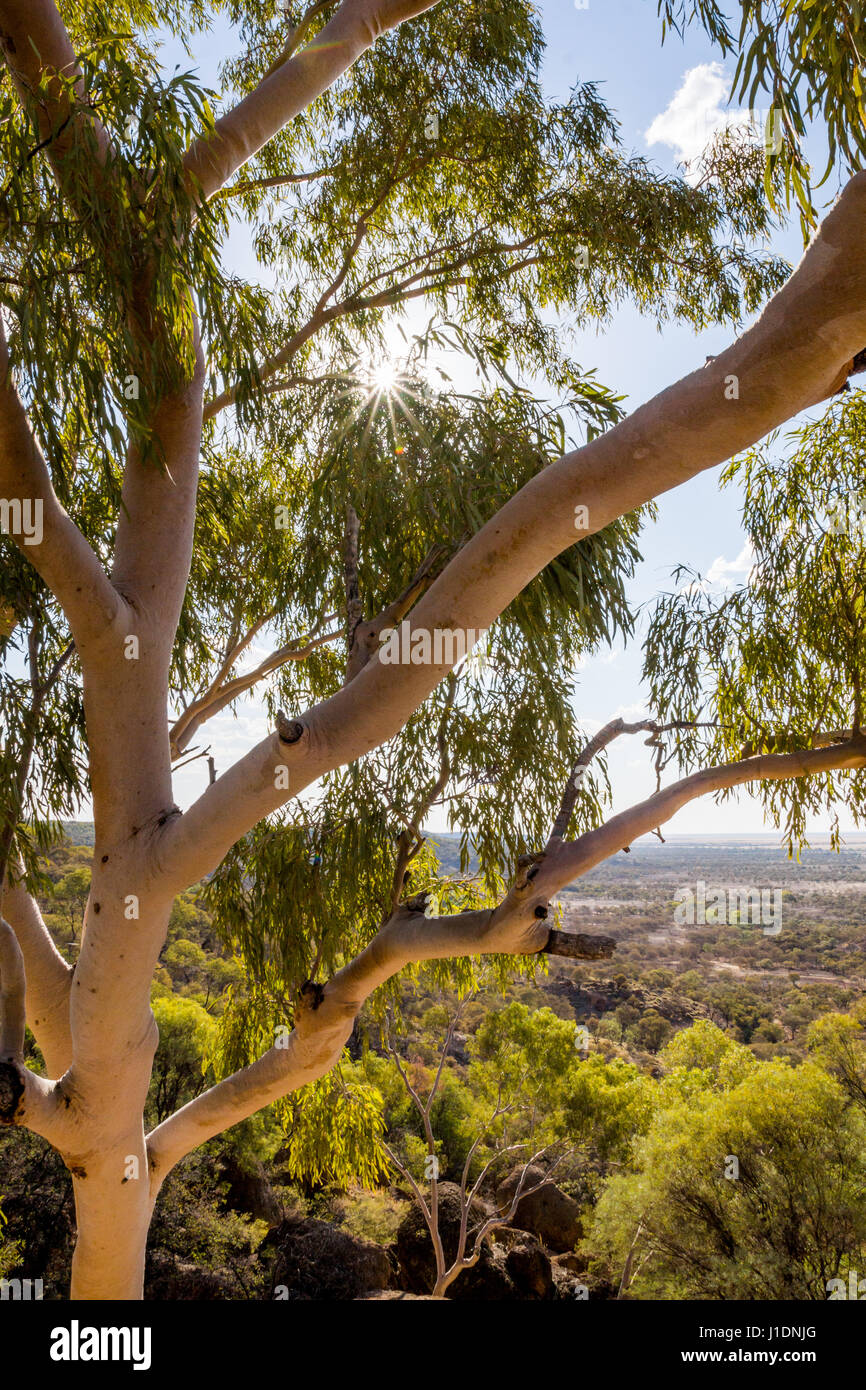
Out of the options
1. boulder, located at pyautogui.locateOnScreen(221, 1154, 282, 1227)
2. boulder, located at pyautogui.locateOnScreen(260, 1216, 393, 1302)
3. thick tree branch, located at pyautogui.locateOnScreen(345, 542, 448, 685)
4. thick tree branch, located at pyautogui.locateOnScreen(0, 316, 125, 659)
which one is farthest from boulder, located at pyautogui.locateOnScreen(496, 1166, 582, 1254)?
thick tree branch, located at pyautogui.locateOnScreen(0, 316, 125, 659)

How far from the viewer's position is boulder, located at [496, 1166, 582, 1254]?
40.4 feet

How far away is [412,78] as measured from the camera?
12.1ft

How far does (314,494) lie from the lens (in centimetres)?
269

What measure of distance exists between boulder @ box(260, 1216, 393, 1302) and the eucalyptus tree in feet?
24.1

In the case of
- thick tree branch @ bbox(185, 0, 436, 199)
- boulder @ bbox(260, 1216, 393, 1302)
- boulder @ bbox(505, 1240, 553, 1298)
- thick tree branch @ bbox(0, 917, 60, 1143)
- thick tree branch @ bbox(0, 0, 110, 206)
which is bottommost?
boulder @ bbox(505, 1240, 553, 1298)

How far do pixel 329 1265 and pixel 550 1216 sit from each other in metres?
4.38

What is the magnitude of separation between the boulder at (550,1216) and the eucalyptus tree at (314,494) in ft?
35.4

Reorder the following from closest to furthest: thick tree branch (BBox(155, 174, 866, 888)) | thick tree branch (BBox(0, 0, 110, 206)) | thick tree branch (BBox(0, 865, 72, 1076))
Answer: thick tree branch (BBox(155, 174, 866, 888)) < thick tree branch (BBox(0, 0, 110, 206)) < thick tree branch (BBox(0, 865, 72, 1076))

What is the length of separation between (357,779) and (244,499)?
1727 millimetres

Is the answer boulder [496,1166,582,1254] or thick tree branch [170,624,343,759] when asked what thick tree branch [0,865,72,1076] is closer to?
thick tree branch [170,624,343,759]

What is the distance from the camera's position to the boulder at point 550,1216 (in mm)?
12312

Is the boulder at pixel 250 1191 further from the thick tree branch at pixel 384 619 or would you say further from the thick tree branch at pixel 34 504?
the thick tree branch at pixel 34 504

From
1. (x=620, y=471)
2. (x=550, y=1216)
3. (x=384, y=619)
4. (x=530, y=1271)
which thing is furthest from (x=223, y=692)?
(x=550, y=1216)
